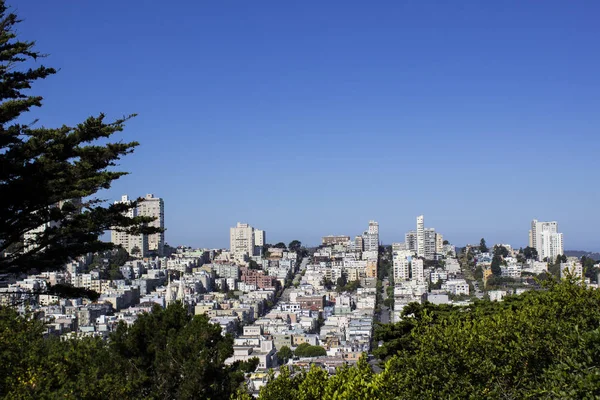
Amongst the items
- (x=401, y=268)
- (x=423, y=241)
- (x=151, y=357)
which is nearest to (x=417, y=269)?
(x=401, y=268)

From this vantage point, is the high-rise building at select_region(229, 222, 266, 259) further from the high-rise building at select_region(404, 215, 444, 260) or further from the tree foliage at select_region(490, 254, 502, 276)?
the tree foliage at select_region(490, 254, 502, 276)

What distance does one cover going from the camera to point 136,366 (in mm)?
8961

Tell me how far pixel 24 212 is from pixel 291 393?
145 inches

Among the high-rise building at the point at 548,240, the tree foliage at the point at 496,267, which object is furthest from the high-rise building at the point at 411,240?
the tree foliage at the point at 496,267

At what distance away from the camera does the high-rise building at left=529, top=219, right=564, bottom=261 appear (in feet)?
302

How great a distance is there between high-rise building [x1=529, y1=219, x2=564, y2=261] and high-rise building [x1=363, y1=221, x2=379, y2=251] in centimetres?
2131

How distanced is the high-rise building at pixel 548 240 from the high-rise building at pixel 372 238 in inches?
839

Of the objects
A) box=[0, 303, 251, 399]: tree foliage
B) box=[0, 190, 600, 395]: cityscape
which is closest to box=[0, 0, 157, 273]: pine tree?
box=[0, 303, 251, 399]: tree foliage

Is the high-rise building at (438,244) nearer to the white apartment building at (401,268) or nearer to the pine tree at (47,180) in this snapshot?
the white apartment building at (401,268)

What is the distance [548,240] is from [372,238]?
23624 mm

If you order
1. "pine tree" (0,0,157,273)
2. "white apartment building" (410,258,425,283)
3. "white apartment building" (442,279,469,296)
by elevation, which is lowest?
"white apartment building" (442,279,469,296)

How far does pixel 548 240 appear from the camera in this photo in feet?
306

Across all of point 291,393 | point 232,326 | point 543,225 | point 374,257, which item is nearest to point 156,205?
point 374,257

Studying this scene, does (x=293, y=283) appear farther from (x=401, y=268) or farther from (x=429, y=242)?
(x=429, y=242)
